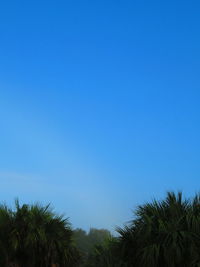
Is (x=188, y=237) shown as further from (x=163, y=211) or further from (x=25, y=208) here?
(x=25, y=208)

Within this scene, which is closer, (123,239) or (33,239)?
(123,239)

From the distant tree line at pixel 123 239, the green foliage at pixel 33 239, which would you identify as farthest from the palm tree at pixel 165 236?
the green foliage at pixel 33 239

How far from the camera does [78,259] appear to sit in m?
27.5

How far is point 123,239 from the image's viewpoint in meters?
21.8

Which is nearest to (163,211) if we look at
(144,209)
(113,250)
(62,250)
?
(144,209)

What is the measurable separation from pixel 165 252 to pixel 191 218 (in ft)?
6.30

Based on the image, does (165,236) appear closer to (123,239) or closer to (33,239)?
(123,239)

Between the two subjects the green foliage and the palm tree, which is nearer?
the palm tree

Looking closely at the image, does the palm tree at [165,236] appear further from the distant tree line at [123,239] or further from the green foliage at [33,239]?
the green foliage at [33,239]

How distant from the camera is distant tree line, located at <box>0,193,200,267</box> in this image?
19.6m

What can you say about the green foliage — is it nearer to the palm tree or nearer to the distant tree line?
the distant tree line

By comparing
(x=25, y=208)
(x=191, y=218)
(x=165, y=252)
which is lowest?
(x=165, y=252)

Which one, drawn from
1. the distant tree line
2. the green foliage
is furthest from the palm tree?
the green foliage

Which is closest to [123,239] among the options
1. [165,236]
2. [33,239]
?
[165,236]
